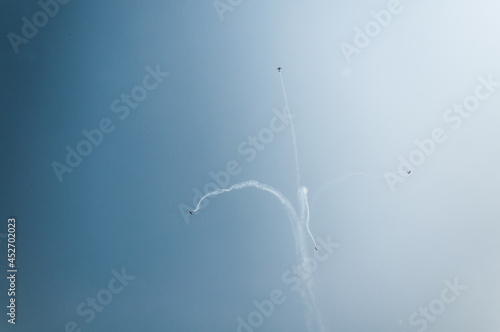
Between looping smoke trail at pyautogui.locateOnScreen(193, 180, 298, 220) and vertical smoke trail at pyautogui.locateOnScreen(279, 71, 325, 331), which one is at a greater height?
looping smoke trail at pyautogui.locateOnScreen(193, 180, 298, 220)

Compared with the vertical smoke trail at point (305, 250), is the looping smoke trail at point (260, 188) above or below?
above

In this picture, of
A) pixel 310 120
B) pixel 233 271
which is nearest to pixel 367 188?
pixel 310 120

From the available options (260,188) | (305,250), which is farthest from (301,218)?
(260,188)

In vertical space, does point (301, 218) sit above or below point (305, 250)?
above

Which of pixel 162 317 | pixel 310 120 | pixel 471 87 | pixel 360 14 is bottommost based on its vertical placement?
pixel 162 317

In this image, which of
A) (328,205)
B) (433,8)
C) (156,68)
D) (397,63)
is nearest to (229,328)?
(328,205)

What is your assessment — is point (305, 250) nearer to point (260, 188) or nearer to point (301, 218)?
point (301, 218)

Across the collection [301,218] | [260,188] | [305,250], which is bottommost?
[305,250]

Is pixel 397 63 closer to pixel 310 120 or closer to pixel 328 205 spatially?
pixel 310 120

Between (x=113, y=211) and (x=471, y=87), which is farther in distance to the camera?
(x=471, y=87)

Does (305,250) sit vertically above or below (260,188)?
below

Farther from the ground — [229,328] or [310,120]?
[310,120]
